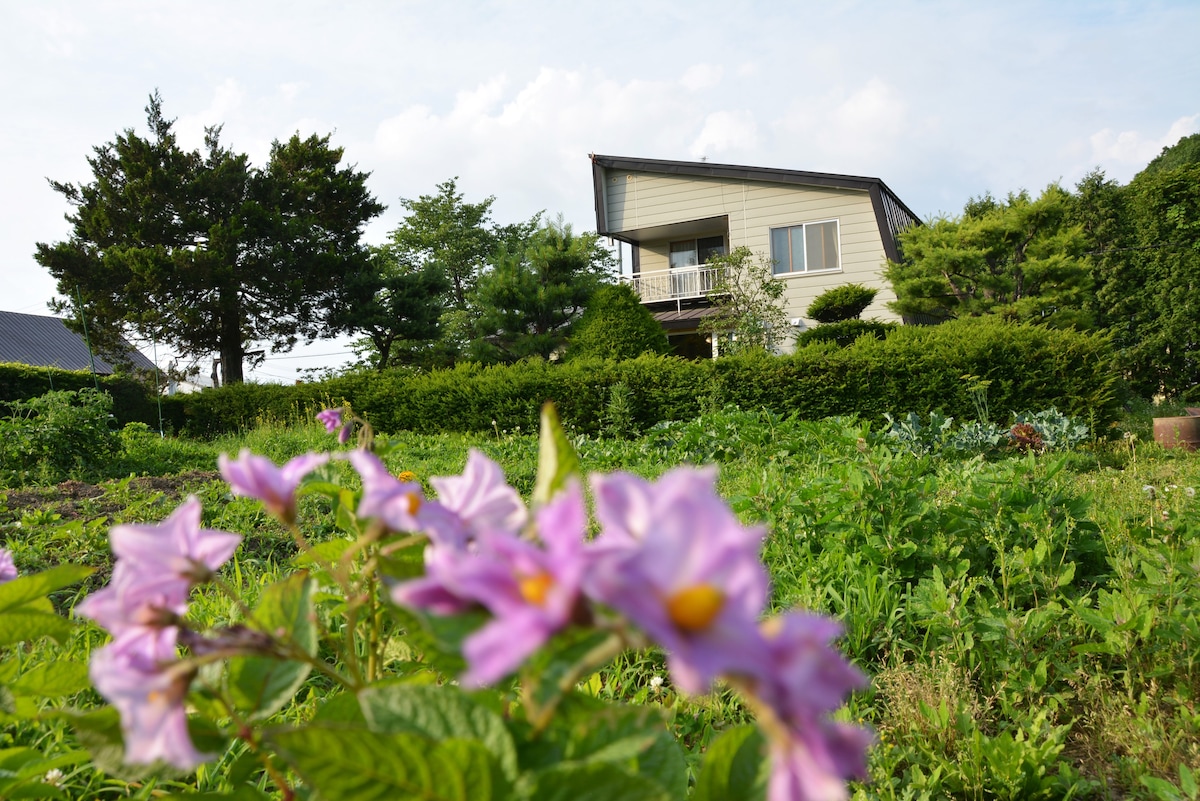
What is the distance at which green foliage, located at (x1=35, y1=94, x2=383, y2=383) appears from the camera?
640 inches

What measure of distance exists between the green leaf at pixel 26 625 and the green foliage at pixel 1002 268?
11.9m

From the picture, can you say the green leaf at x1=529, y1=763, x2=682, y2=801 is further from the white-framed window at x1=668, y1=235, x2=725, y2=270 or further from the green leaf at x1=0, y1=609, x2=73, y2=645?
the white-framed window at x1=668, y1=235, x2=725, y2=270

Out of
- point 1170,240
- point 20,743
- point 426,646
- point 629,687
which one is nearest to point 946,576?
point 629,687

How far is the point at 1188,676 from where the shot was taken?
165 centimetres

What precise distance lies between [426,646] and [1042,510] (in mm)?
2445

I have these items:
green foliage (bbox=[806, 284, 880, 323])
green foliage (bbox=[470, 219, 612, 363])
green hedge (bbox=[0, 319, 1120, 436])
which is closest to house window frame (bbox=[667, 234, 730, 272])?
green foliage (bbox=[470, 219, 612, 363])

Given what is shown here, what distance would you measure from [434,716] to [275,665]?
20 centimetres

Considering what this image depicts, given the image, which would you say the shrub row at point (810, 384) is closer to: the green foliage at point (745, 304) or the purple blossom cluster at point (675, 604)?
the green foliage at point (745, 304)

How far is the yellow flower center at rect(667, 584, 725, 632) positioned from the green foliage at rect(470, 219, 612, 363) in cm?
1420

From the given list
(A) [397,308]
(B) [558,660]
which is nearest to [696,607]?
(B) [558,660]

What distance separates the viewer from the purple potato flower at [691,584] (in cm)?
27

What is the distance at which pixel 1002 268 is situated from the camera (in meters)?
11.6

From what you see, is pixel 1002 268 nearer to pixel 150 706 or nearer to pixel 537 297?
pixel 537 297

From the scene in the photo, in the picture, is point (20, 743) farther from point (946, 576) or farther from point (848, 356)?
point (848, 356)
